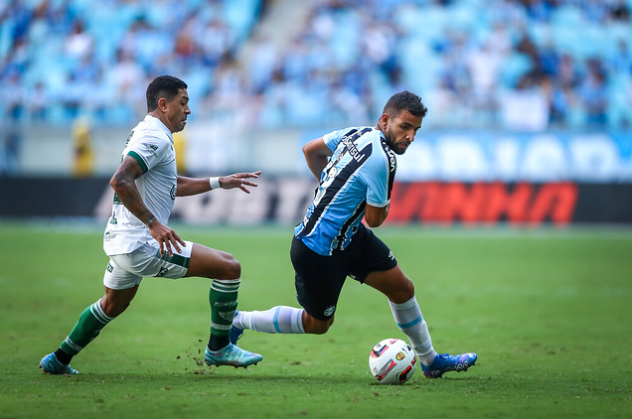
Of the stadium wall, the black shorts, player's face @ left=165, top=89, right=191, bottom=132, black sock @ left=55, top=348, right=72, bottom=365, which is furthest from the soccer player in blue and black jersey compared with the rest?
the stadium wall

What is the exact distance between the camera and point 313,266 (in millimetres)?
6238

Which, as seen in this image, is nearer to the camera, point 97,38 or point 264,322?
point 264,322

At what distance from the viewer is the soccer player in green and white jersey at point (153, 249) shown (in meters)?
6.08

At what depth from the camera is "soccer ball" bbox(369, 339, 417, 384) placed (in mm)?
6199

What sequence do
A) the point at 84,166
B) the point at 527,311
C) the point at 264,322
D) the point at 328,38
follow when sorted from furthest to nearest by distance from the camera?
the point at 328,38 < the point at 84,166 < the point at 527,311 < the point at 264,322

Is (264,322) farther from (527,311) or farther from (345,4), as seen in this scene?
(345,4)

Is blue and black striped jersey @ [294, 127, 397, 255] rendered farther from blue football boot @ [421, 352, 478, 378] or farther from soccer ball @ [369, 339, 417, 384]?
blue football boot @ [421, 352, 478, 378]

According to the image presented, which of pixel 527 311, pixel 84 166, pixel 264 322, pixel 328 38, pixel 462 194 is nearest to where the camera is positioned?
pixel 264 322

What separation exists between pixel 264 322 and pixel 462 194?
52.4 feet

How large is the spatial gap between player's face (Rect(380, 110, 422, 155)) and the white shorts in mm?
1694

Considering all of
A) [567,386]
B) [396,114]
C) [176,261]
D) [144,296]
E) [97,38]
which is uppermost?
[97,38]

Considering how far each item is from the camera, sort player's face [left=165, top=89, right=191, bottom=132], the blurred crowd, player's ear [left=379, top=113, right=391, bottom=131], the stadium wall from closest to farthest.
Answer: player's ear [left=379, top=113, right=391, bottom=131], player's face [left=165, top=89, right=191, bottom=132], the stadium wall, the blurred crowd

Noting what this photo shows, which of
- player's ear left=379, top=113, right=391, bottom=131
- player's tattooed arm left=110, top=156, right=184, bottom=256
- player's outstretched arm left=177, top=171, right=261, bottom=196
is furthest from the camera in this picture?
player's outstretched arm left=177, top=171, right=261, bottom=196

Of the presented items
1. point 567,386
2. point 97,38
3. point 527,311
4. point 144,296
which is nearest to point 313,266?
Result: point 567,386
